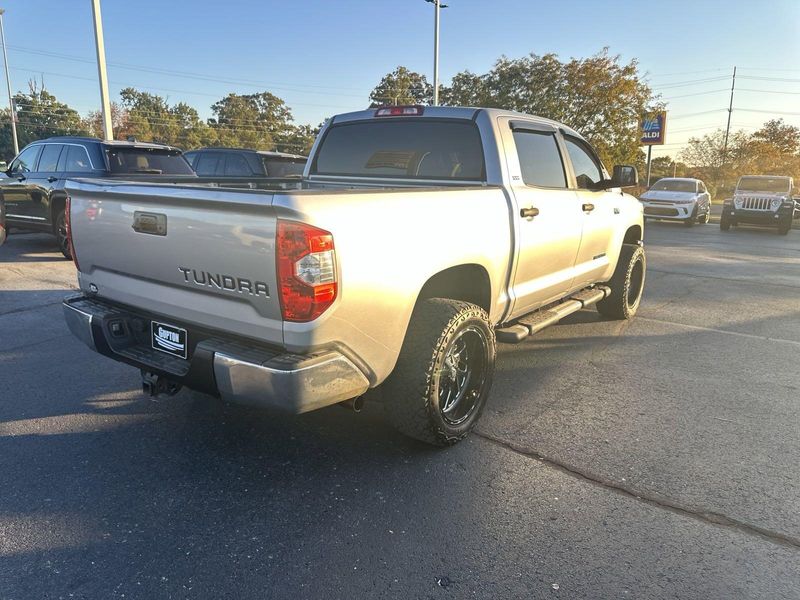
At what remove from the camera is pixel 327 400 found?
8.57ft

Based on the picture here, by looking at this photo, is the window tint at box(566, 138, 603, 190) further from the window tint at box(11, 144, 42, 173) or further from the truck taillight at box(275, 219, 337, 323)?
the window tint at box(11, 144, 42, 173)

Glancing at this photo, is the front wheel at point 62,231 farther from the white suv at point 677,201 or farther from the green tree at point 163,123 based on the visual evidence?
the green tree at point 163,123

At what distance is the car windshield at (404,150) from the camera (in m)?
4.13

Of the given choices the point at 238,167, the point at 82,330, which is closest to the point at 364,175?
the point at 82,330

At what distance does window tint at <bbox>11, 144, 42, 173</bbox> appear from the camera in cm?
984

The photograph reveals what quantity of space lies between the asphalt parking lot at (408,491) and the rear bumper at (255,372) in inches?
23.3

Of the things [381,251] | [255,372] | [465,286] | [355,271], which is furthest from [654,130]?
[255,372]

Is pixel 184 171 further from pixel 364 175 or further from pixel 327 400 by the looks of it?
pixel 327 400

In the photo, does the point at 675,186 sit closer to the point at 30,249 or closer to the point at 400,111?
the point at 400,111

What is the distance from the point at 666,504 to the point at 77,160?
945 centimetres

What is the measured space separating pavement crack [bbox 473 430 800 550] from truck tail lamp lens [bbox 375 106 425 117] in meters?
2.51

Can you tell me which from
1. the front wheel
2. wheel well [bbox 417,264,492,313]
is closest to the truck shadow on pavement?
the front wheel

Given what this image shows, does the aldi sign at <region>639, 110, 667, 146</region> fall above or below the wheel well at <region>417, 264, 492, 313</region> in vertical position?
above

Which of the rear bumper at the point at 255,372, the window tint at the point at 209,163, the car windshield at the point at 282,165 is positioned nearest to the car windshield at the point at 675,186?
the car windshield at the point at 282,165
